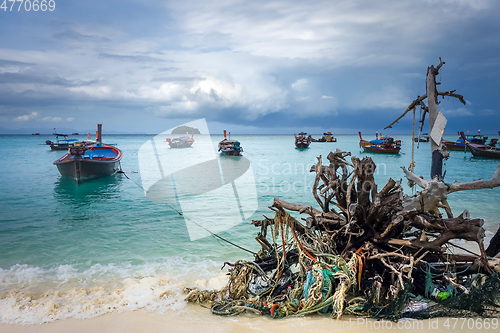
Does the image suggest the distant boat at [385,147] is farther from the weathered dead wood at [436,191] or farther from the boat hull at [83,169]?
the weathered dead wood at [436,191]

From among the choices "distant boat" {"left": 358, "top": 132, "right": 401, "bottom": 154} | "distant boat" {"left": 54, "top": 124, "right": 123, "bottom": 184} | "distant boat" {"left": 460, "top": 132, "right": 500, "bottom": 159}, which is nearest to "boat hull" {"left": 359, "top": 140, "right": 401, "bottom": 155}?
"distant boat" {"left": 358, "top": 132, "right": 401, "bottom": 154}

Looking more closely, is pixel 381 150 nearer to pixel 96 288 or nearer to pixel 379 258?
pixel 379 258

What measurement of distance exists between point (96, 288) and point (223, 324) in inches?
129

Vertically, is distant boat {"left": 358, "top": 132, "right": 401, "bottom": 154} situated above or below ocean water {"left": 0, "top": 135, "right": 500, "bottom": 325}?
above

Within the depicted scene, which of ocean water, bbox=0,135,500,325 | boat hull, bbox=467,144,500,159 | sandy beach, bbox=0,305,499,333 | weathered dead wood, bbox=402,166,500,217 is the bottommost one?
ocean water, bbox=0,135,500,325

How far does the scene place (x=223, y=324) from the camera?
453 centimetres

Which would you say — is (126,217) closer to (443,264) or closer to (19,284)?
(19,284)

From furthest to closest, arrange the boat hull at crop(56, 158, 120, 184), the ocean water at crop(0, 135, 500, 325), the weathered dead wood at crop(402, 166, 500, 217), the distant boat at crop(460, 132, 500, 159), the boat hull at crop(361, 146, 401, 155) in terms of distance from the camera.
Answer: the boat hull at crop(361, 146, 401, 155) < the distant boat at crop(460, 132, 500, 159) < the boat hull at crop(56, 158, 120, 184) < the ocean water at crop(0, 135, 500, 325) < the weathered dead wood at crop(402, 166, 500, 217)

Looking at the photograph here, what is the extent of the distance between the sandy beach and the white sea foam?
0.20 m

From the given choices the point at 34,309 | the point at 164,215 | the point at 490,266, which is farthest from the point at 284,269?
the point at 164,215

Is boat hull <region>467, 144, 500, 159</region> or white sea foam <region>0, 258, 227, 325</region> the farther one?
boat hull <region>467, 144, 500, 159</region>

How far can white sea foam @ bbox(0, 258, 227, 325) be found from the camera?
5.22 m

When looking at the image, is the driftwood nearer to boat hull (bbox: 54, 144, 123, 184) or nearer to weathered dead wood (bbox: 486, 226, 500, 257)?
weathered dead wood (bbox: 486, 226, 500, 257)

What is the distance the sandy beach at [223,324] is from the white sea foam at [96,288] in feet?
0.66
